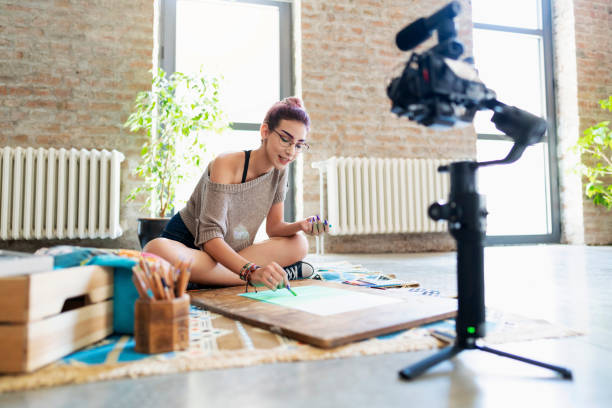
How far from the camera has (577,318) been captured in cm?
119

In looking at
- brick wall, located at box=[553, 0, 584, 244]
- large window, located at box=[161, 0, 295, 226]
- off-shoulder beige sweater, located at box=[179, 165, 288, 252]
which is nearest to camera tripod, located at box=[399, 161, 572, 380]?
off-shoulder beige sweater, located at box=[179, 165, 288, 252]

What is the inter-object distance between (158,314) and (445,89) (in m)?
0.71

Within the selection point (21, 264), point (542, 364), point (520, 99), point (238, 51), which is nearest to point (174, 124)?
point (238, 51)

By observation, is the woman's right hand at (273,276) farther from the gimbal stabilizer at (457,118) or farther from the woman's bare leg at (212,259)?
the gimbal stabilizer at (457,118)

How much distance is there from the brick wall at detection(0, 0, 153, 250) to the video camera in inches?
122

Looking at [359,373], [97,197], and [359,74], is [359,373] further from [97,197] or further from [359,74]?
[359,74]

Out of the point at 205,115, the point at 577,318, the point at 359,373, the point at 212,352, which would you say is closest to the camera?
the point at 359,373

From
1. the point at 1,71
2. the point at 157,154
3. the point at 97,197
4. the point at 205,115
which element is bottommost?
the point at 97,197

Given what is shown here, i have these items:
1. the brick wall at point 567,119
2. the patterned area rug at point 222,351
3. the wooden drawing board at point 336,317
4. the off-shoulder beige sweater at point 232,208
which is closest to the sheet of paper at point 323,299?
the wooden drawing board at point 336,317

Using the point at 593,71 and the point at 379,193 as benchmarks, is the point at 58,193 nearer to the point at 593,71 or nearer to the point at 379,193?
the point at 379,193

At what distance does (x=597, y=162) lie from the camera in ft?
14.8

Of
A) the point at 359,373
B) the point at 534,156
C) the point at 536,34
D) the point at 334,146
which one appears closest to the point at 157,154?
the point at 334,146

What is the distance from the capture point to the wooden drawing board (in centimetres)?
94

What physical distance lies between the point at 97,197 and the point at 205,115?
107cm
